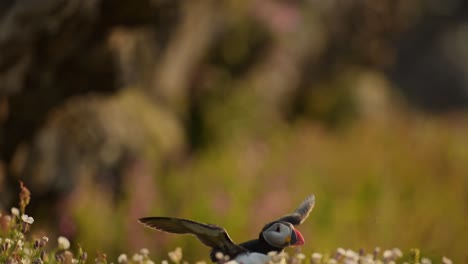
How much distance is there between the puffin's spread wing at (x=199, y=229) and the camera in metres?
3.33

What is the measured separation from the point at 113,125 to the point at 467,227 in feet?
10.1

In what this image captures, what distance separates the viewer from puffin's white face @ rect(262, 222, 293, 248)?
3389 millimetres

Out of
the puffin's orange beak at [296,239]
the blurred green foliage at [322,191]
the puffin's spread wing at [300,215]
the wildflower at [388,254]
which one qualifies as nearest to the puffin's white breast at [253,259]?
the puffin's orange beak at [296,239]

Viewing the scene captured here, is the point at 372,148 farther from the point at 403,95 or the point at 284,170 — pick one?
the point at 403,95

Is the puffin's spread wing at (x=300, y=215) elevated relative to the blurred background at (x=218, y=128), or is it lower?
elevated

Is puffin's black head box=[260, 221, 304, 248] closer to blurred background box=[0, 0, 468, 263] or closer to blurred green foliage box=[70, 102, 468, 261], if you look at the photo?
blurred background box=[0, 0, 468, 263]

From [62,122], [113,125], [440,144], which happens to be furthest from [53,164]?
[440,144]

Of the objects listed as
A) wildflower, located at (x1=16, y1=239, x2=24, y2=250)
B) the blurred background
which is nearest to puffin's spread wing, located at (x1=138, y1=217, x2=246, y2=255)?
wildflower, located at (x1=16, y1=239, x2=24, y2=250)

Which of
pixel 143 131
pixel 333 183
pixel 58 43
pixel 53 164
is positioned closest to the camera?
pixel 58 43

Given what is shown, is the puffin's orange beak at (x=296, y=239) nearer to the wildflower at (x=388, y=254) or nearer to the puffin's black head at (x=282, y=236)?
the puffin's black head at (x=282, y=236)

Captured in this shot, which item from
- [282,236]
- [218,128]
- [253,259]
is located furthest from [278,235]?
[218,128]

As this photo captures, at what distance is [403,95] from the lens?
20484 mm

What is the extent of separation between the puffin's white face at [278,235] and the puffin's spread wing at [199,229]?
0.10 meters

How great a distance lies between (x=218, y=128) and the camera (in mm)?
11375
